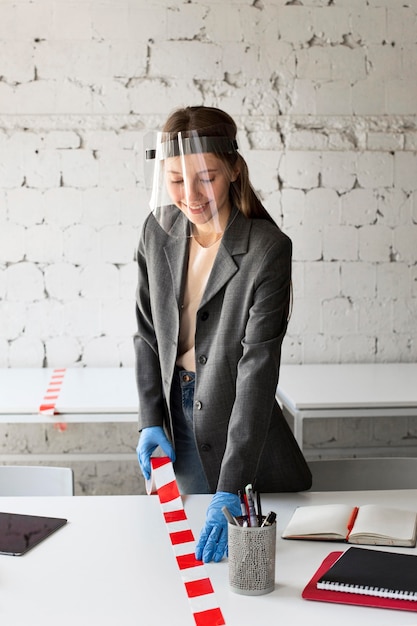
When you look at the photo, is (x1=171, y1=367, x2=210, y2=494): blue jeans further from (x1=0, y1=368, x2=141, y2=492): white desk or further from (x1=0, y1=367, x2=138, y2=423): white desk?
(x1=0, y1=368, x2=141, y2=492): white desk

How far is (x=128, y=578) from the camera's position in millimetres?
1568

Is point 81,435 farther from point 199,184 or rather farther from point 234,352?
point 199,184

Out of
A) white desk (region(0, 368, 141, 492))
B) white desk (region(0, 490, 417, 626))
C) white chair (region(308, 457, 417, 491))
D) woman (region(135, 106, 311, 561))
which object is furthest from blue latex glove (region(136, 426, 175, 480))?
white desk (region(0, 368, 141, 492))

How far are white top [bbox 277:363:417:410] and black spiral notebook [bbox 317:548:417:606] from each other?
59.8 inches

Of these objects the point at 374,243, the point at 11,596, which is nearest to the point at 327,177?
the point at 374,243

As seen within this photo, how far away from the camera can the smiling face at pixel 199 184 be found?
1.87 m

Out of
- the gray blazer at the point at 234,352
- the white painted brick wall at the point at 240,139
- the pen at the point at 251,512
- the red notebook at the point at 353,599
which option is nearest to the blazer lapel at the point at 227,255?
the gray blazer at the point at 234,352

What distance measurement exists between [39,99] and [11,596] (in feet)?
9.29

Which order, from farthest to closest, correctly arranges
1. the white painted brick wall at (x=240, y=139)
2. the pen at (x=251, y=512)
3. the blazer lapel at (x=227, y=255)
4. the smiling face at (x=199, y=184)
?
the white painted brick wall at (x=240, y=139), the blazer lapel at (x=227, y=255), the smiling face at (x=199, y=184), the pen at (x=251, y=512)

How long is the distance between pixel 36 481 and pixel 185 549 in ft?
2.77

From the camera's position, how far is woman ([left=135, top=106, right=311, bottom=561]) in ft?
6.23

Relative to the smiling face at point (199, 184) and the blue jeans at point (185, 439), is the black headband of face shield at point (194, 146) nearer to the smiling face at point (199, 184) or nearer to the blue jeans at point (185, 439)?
the smiling face at point (199, 184)

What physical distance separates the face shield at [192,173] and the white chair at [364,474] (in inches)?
31.9

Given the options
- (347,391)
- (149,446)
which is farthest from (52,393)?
(149,446)
